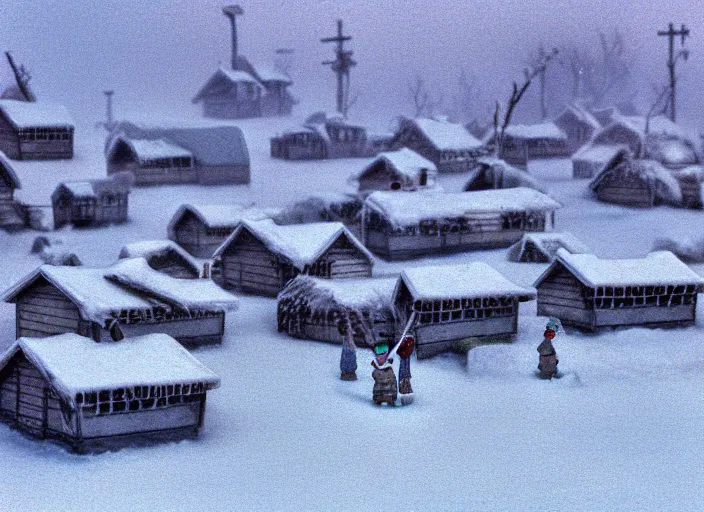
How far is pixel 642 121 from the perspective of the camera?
71062mm

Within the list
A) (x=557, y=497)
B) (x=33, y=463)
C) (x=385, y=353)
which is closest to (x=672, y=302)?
(x=385, y=353)

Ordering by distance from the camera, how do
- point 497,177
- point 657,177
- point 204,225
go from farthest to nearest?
point 657,177 < point 497,177 < point 204,225

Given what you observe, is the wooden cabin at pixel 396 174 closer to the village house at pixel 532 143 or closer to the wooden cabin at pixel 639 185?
the wooden cabin at pixel 639 185

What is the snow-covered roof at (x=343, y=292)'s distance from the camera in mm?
31000

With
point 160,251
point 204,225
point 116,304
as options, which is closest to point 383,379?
point 116,304

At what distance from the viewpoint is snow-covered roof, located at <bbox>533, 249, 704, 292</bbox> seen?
1228 inches

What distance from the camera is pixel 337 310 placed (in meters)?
30.8

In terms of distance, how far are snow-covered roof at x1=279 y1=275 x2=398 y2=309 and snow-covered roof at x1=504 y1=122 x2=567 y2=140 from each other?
124ft

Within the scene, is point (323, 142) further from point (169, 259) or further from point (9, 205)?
point (169, 259)

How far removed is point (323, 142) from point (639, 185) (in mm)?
21338

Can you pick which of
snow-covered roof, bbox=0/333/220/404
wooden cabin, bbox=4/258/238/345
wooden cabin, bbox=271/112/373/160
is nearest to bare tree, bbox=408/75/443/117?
wooden cabin, bbox=271/112/373/160

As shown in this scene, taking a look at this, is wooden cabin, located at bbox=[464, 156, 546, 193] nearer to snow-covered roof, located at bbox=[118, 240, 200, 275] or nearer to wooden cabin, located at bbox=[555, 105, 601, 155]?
snow-covered roof, located at bbox=[118, 240, 200, 275]

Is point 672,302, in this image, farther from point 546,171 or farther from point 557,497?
point 546,171

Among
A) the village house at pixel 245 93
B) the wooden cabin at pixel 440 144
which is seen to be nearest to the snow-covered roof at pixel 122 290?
the wooden cabin at pixel 440 144
